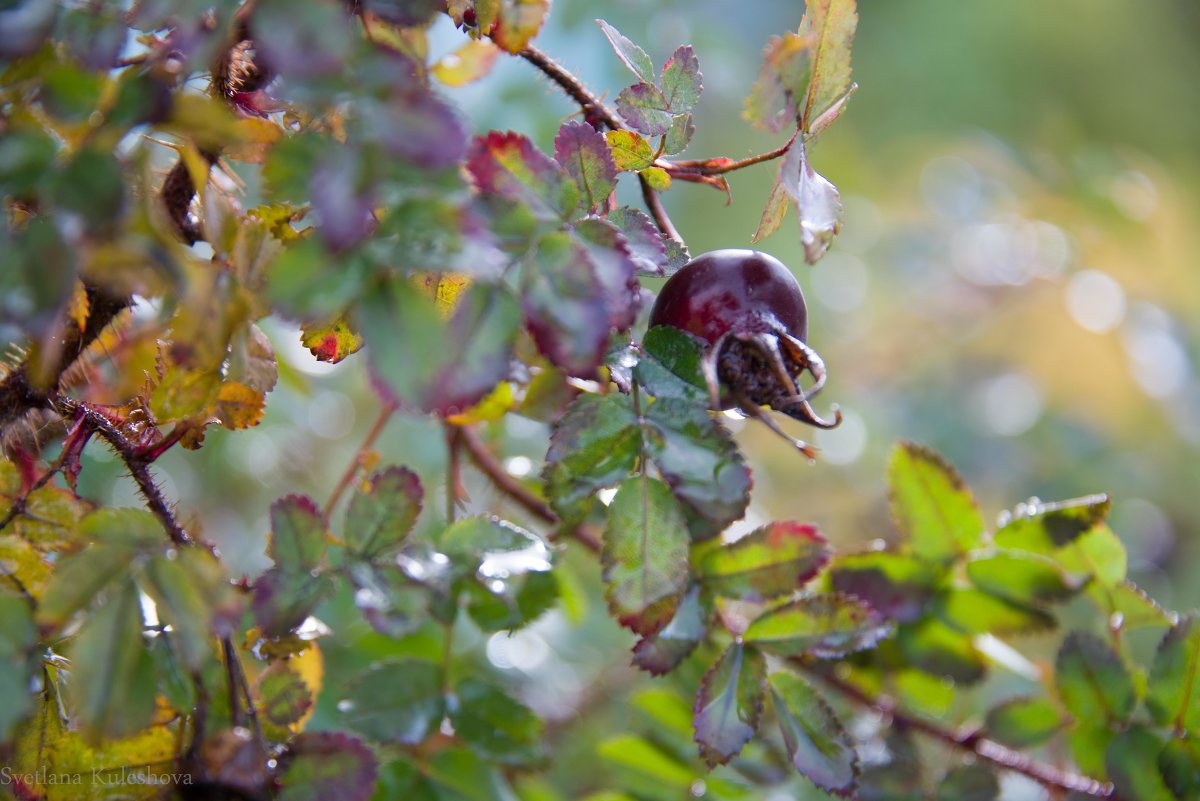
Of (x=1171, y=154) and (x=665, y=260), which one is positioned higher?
(x=665, y=260)

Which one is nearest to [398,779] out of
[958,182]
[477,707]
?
[477,707]

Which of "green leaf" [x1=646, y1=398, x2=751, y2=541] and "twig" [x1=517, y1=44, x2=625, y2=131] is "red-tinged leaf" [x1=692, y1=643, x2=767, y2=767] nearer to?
"green leaf" [x1=646, y1=398, x2=751, y2=541]

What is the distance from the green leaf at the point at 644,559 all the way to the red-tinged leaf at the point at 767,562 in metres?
0.10

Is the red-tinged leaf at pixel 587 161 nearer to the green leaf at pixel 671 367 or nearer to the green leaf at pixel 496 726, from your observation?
the green leaf at pixel 671 367

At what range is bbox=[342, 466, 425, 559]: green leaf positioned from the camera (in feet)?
1.41

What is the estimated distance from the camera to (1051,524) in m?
0.58

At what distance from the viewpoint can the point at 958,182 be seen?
5.89ft

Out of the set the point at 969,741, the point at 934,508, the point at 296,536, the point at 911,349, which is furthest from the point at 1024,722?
the point at 911,349

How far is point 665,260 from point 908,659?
0.37 m

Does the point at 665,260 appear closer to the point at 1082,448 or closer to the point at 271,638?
the point at 271,638

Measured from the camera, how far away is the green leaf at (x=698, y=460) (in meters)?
0.41

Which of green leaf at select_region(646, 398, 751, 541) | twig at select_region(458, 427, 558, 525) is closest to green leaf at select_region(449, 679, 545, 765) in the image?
twig at select_region(458, 427, 558, 525)

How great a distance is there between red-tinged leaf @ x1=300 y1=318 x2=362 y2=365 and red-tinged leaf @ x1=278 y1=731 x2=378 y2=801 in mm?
182

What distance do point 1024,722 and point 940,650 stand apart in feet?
0.21
